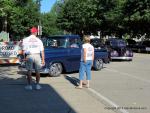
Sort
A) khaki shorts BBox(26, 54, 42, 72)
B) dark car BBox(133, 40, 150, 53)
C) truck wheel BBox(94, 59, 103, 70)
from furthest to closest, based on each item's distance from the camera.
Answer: dark car BBox(133, 40, 150, 53), truck wheel BBox(94, 59, 103, 70), khaki shorts BBox(26, 54, 42, 72)

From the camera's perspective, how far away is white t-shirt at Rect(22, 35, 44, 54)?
12.7 m

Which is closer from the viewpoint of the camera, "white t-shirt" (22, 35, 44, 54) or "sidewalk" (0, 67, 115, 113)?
"sidewalk" (0, 67, 115, 113)

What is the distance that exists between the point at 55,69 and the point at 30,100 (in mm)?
6159

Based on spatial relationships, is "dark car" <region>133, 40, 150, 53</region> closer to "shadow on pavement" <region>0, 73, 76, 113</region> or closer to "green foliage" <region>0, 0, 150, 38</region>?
"green foliage" <region>0, 0, 150, 38</region>

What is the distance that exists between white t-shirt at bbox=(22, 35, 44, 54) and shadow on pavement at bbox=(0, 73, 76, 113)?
1203 millimetres

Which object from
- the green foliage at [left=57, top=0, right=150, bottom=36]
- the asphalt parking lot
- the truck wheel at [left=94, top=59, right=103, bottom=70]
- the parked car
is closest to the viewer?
the asphalt parking lot

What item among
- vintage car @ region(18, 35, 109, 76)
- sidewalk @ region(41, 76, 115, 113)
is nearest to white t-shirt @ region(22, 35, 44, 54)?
sidewalk @ region(41, 76, 115, 113)

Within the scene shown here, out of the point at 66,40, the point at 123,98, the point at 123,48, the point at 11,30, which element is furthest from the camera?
the point at 11,30

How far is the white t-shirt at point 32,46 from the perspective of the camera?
41.8 feet

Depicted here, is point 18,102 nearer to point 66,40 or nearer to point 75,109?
point 75,109

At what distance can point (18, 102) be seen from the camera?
10750 mm

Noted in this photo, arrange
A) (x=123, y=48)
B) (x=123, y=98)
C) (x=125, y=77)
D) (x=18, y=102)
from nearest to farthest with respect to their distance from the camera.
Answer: (x=18, y=102)
(x=123, y=98)
(x=125, y=77)
(x=123, y=48)

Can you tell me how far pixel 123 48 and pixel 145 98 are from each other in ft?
54.5

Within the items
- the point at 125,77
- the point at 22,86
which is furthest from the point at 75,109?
the point at 125,77
